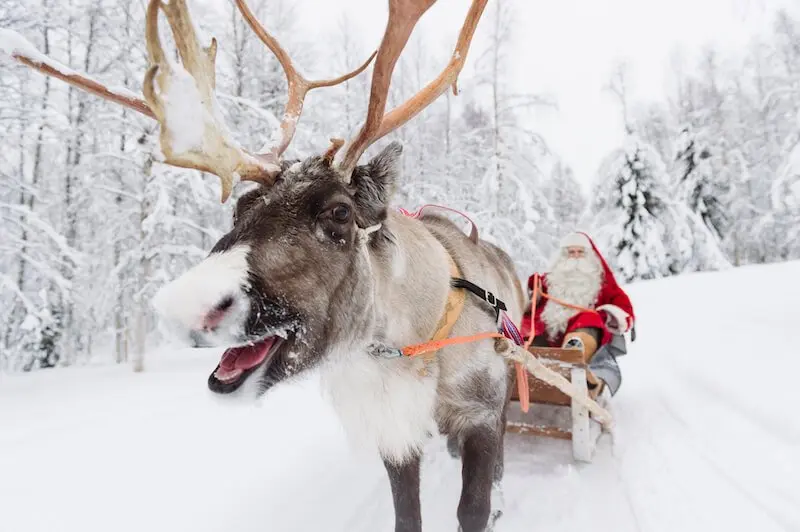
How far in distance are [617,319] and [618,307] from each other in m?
0.15

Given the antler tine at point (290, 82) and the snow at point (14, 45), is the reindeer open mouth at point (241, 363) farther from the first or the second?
the snow at point (14, 45)

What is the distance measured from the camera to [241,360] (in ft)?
5.09

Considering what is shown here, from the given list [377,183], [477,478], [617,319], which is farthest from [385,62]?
[617,319]

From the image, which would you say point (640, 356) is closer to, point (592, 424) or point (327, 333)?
point (592, 424)

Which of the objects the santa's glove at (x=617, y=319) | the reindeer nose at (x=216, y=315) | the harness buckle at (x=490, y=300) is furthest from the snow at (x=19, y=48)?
the santa's glove at (x=617, y=319)

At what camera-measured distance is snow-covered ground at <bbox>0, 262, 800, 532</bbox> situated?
8.36ft


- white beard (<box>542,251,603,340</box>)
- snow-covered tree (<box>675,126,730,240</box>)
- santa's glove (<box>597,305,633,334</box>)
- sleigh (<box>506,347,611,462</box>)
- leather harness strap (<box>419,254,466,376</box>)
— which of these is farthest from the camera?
snow-covered tree (<box>675,126,730,240</box>)

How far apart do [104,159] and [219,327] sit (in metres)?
13.3

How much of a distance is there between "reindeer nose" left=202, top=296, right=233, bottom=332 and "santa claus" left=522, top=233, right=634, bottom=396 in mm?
3148

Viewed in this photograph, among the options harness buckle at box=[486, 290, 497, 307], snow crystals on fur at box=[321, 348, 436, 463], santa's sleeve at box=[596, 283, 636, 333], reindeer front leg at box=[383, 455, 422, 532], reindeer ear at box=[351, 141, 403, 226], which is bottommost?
reindeer front leg at box=[383, 455, 422, 532]

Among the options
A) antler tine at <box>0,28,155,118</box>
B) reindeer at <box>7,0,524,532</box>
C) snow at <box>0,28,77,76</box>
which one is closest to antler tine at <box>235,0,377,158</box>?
reindeer at <box>7,0,524,532</box>

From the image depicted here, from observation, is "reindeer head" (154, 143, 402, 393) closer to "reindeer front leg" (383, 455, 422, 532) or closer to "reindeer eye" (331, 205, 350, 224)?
"reindeer eye" (331, 205, 350, 224)

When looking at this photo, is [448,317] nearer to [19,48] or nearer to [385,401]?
[385,401]

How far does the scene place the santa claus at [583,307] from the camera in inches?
155
